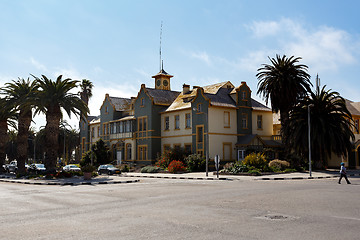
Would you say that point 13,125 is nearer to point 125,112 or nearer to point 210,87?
point 125,112

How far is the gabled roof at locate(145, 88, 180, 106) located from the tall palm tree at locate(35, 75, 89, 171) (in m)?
17.7

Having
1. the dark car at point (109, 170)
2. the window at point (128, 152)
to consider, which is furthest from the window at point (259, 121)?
the dark car at point (109, 170)

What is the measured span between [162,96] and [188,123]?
8075mm

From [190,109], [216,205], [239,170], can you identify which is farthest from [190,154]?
[216,205]

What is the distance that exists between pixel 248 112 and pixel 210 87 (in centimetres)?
628

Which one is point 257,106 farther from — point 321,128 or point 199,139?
point 321,128

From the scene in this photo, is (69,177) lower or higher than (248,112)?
lower

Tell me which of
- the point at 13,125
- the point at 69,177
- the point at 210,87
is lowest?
the point at 69,177

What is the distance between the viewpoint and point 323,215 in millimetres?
11266

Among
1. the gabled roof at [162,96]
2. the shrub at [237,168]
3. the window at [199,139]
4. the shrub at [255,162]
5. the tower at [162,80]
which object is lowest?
the shrub at [237,168]

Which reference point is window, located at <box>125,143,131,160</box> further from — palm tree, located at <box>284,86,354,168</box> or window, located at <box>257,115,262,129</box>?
palm tree, located at <box>284,86,354,168</box>

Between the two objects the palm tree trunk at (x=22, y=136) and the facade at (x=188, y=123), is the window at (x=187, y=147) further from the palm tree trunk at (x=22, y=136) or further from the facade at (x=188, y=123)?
the palm tree trunk at (x=22, y=136)

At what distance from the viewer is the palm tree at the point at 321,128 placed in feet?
130

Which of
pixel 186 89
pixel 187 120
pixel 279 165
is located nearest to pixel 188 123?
pixel 187 120
